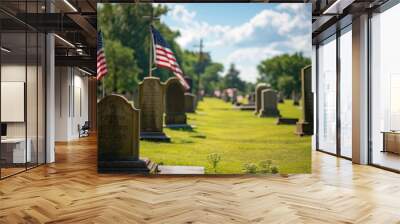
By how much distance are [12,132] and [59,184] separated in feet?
5.32

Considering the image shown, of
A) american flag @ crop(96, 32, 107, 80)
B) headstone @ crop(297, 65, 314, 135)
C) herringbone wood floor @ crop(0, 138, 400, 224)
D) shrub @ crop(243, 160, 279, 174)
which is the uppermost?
american flag @ crop(96, 32, 107, 80)

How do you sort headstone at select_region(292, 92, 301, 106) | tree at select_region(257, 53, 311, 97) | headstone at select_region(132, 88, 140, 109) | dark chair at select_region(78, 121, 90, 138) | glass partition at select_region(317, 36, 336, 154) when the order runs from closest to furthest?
tree at select_region(257, 53, 311, 97)
headstone at select_region(292, 92, 301, 106)
headstone at select_region(132, 88, 140, 109)
glass partition at select_region(317, 36, 336, 154)
dark chair at select_region(78, 121, 90, 138)

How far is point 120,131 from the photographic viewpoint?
7.06 m

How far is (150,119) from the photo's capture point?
23.8ft

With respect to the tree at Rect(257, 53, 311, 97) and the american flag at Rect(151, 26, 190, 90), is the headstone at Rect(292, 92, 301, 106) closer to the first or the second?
the tree at Rect(257, 53, 311, 97)

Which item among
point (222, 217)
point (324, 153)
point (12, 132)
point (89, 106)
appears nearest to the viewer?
point (222, 217)

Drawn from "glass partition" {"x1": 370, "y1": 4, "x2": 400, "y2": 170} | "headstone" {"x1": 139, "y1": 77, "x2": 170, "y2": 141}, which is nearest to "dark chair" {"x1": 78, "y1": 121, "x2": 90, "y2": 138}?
"headstone" {"x1": 139, "y1": 77, "x2": 170, "y2": 141}

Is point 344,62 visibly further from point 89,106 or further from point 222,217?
point 89,106

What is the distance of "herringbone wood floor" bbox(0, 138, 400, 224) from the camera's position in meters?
4.26

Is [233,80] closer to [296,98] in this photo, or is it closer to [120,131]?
[296,98]

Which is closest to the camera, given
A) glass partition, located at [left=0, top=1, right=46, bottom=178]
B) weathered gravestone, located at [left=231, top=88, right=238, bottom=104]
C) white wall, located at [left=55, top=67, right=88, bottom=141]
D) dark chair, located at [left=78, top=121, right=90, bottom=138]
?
glass partition, located at [left=0, top=1, right=46, bottom=178]

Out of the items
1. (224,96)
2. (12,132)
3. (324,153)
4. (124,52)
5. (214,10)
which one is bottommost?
(324,153)

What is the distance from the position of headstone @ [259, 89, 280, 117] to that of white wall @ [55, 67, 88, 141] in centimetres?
917

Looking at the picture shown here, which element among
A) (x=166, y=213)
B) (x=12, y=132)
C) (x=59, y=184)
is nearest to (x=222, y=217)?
(x=166, y=213)
